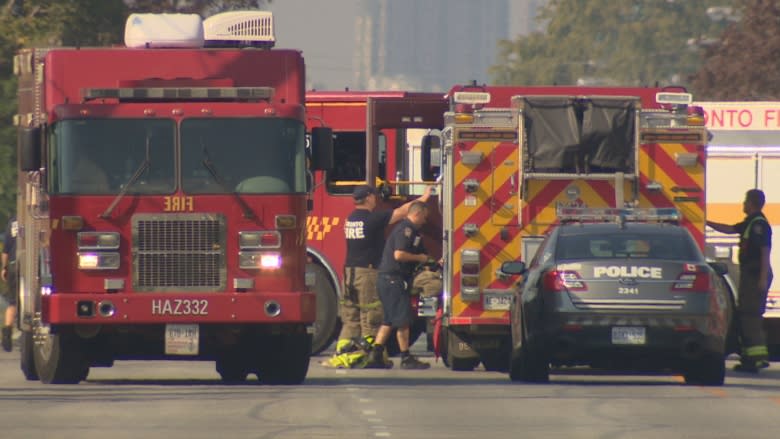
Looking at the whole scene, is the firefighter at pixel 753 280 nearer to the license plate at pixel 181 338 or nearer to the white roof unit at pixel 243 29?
the white roof unit at pixel 243 29

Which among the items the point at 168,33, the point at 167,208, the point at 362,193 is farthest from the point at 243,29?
the point at 362,193

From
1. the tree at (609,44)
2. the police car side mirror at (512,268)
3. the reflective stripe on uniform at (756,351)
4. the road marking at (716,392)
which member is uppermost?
the tree at (609,44)

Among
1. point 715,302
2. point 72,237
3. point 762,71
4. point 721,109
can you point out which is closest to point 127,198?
point 72,237

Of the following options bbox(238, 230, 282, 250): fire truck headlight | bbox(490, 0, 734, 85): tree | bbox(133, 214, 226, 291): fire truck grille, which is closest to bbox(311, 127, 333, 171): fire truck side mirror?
bbox(238, 230, 282, 250): fire truck headlight

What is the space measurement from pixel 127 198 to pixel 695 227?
6043mm

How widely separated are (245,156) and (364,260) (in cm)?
457

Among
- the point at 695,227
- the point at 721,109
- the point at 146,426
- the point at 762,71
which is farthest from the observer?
the point at 762,71

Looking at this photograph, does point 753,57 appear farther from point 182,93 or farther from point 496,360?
point 182,93

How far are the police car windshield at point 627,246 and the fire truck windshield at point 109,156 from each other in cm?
375

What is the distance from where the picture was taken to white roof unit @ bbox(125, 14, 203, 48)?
67.7ft

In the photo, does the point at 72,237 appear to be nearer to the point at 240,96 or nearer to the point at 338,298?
the point at 240,96

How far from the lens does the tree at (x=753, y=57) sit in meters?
64.2

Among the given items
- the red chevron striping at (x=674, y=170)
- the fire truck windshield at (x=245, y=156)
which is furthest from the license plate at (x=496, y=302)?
the fire truck windshield at (x=245, y=156)

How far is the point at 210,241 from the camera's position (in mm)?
19781
